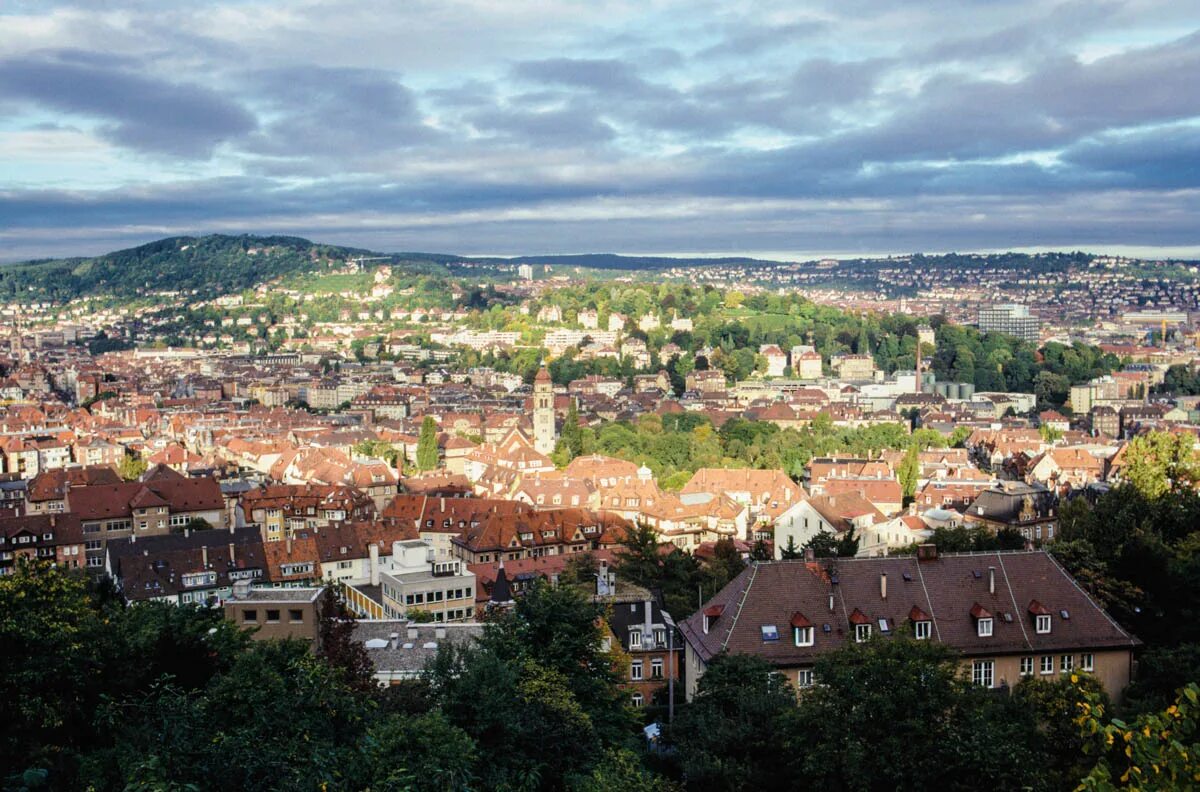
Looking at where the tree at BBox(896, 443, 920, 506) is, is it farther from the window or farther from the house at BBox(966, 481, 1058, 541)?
the window

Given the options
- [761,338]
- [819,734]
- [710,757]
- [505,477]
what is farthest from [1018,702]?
[761,338]

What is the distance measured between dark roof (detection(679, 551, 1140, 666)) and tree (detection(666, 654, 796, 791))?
2294 mm

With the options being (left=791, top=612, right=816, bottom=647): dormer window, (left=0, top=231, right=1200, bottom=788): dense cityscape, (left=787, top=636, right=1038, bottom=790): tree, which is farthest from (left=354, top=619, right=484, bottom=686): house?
(left=787, top=636, right=1038, bottom=790): tree

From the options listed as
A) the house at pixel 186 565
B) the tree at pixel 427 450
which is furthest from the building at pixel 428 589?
the tree at pixel 427 450

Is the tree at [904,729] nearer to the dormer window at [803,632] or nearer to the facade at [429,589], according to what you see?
the dormer window at [803,632]

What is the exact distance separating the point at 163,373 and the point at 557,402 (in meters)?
68.6

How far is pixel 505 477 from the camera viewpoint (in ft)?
213

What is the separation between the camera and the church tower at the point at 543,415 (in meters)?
77.1

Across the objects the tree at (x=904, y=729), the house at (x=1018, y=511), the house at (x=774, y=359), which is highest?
the tree at (x=904, y=729)

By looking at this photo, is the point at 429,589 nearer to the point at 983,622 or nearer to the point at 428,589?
the point at 428,589

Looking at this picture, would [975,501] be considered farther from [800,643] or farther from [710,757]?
[710,757]

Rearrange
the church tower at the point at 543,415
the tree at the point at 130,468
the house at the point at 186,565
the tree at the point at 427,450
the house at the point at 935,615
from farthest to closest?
the church tower at the point at 543,415 → the tree at the point at 427,450 → the tree at the point at 130,468 → the house at the point at 186,565 → the house at the point at 935,615

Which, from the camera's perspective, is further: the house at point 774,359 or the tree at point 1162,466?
the house at point 774,359

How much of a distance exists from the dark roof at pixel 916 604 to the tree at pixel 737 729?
7.53 ft
